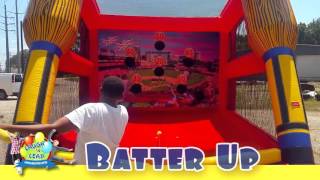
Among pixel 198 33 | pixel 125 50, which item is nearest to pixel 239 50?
pixel 198 33

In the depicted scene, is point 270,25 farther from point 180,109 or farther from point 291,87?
point 180,109

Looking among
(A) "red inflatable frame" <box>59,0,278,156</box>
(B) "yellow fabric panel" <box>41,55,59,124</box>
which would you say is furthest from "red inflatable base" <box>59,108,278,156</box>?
(B) "yellow fabric panel" <box>41,55,59,124</box>

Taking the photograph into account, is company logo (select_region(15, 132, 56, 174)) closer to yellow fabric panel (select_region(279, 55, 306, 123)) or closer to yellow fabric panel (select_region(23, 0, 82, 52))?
yellow fabric panel (select_region(23, 0, 82, 52))

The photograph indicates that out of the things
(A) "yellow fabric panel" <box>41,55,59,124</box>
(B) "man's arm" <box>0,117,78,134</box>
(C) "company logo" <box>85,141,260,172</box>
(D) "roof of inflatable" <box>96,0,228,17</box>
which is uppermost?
(D) "roof of inflatable" <box>96,0,228,17</box>

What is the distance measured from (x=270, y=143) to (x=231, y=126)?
120cm

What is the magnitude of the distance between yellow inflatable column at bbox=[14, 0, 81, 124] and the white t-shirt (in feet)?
5.72

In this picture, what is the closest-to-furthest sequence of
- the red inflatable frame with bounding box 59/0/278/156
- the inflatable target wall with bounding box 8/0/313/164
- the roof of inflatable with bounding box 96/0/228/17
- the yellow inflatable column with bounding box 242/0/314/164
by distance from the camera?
the yellow inflatable column with bounding box 242/0/314/164 < the red inflatable frame with bounding box 59/0/278/156 < the inflatable target wall with bounding box 8/0/313/164 < the roof of inflatable with bounding box 96/0/228/17

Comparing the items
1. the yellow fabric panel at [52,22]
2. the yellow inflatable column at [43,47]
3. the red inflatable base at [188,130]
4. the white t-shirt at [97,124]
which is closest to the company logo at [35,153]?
the white t-shirt at [97,124]

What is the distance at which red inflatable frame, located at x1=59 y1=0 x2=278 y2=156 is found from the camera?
19.6ft

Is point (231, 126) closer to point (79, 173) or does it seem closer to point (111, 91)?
point (111, 91)

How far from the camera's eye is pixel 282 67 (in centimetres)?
429

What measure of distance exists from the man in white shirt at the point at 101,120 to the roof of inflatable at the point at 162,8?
499cm

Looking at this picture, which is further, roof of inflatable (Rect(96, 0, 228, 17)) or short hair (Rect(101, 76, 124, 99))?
roof of inflatable (Rect(96, 0, 228, 17))

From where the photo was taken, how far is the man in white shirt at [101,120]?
229 centimetres
